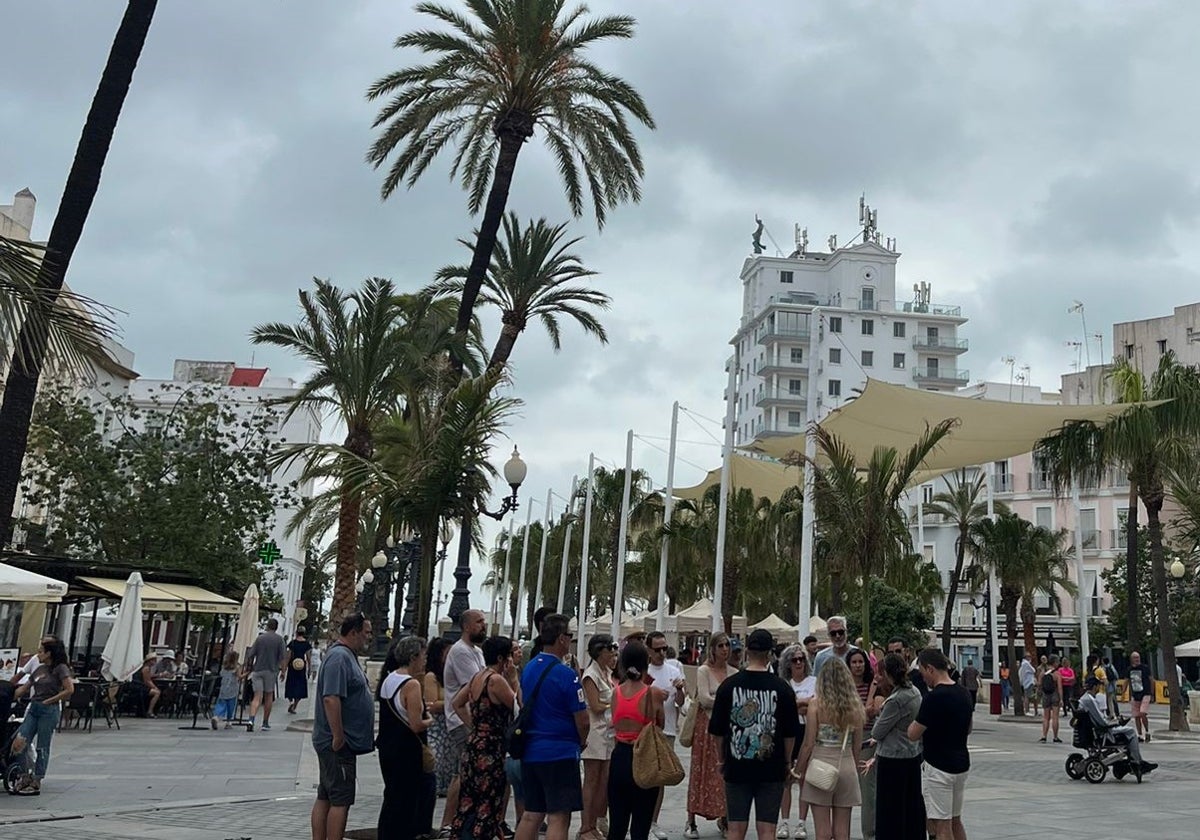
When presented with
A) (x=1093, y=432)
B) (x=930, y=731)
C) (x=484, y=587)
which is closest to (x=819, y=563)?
(x=1093, y=432)

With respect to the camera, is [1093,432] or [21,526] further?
[21,526]

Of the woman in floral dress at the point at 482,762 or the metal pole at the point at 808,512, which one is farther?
the metal pole at the point at 808,512

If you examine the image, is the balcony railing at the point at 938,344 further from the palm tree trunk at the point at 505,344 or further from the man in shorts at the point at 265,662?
the man in shorts at the point at 265,662

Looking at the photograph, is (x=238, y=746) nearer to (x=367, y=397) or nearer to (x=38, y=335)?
(x=367, y=397)

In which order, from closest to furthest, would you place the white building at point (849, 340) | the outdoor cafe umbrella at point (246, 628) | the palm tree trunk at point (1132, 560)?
the outdoor cafe umbrella at point (246, 628) < the palm tree trunk at point (1132, 560) < the white building at point (849, 340)

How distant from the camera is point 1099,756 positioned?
16344 mm

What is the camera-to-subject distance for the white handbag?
850 centimetres

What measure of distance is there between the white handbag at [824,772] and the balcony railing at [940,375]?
93.3 meters

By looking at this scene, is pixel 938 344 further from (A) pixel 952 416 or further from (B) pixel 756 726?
(B) pixel 756 726

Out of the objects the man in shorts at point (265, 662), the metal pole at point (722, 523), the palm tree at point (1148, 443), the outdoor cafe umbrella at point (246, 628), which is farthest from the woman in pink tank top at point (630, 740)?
the metal pole at point (722, 523)

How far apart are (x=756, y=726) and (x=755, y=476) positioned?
112 feet

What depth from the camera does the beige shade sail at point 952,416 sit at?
915 inches

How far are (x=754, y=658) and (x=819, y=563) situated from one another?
4248cm

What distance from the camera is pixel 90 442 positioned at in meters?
34.5
